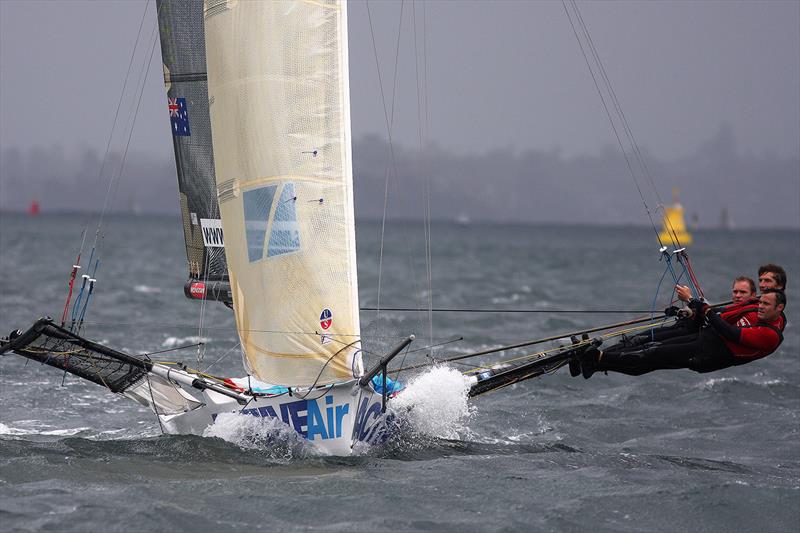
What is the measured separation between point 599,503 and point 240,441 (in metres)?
2.66

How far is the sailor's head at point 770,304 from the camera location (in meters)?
8.38

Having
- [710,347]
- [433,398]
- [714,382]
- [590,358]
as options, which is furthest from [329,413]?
[714,382]

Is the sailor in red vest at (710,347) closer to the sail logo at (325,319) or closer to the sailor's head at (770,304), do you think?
the sailor's head at (770,304)

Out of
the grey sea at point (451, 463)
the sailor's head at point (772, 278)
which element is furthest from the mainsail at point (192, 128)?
the sailor's head at point (772, 278)

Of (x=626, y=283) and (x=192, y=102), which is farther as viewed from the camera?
(x=626, y=283)

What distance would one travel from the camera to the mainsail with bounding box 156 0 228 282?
32.8 feet

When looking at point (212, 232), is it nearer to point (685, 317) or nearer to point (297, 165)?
point (297, 165)

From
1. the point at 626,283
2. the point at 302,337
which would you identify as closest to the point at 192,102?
the point at 302,337

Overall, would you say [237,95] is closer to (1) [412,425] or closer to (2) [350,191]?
(2) [350,191]

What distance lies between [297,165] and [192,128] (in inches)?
93.4

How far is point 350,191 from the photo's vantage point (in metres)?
8.27

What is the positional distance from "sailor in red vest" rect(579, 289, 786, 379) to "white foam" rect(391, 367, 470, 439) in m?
0.95

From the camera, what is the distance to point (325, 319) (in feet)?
27.0

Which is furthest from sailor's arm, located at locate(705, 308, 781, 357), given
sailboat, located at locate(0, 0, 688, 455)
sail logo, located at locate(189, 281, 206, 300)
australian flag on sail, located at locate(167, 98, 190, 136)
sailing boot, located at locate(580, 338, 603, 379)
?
australian flag on sail, located at locate(167, 98, 190, 136)
